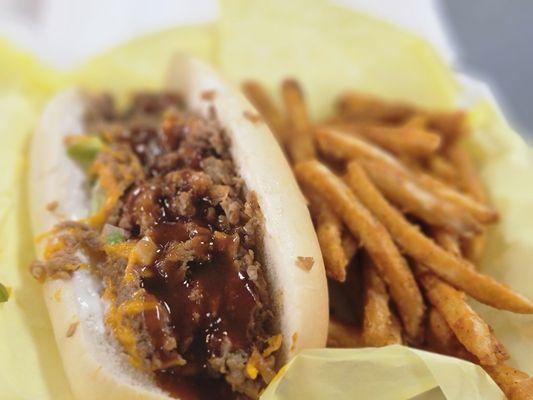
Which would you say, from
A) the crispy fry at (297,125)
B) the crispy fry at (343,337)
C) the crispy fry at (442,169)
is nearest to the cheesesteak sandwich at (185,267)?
the crispy fry at (343,337)

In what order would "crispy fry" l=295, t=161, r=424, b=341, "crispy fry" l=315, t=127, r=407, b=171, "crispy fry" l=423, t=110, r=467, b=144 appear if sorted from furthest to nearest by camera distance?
"crispy fry" l=423, t=110, r=467, b=144
"crispy fry" l=315, t=127, r=407, b=171
"crispy fry" l=295, t=161, r=424, b=341

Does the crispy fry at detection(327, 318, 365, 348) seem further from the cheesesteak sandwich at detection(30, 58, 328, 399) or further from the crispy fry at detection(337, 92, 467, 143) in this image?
the crispy fry at detection(337, 92, 467, 143)

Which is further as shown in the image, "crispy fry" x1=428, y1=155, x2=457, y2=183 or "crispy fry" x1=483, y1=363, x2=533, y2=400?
"crispy fry" x1=428, y1=155, x2=457, y2=183

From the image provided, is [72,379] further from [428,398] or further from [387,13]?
[387,13]

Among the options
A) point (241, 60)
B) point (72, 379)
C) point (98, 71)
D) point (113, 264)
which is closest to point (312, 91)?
point (241, 60)

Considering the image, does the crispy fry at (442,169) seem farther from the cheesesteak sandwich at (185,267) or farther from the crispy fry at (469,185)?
the cheesesteak sandwich at (185,267)

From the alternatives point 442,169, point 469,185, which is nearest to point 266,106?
point 442,169

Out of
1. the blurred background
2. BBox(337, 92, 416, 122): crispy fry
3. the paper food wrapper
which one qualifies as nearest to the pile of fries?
the paper food wrapper
